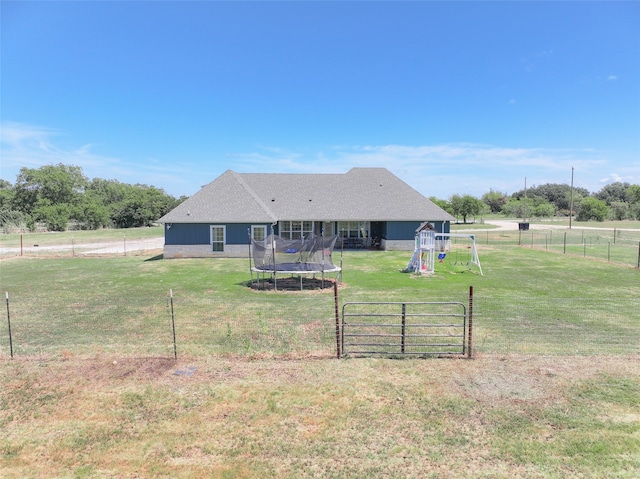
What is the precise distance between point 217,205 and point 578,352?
24851 mm

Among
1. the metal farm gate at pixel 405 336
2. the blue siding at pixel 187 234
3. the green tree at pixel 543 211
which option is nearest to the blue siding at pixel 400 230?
the blue siding at pixel 187 234

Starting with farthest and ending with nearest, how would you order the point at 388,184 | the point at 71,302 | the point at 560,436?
the point at 388,184
the point at 71,302
the point at 560,436

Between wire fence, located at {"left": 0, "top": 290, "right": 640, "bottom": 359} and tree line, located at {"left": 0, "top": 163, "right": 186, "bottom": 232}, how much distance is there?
54.4 metres

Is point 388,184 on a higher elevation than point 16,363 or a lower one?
higher

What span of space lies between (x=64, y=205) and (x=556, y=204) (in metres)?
131

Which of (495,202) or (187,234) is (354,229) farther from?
(495,202)

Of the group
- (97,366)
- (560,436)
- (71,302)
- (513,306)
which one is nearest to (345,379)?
(560,436)

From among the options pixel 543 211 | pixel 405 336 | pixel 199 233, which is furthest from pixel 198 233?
pixel 543 211

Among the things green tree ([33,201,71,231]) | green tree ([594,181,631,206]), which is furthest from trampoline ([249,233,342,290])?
green tree ([594,181,631,206])

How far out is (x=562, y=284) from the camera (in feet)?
56.3

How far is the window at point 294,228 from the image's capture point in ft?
107

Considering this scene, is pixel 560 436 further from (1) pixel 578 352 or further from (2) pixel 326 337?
(2) pixel 326 337

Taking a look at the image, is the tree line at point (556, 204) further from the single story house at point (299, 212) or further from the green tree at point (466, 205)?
the single story house at point (299, 212)

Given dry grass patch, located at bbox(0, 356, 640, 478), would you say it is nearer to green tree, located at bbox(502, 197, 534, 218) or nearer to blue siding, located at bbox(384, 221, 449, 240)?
blue siding, located at bbox(384, 221, 449, 240)
